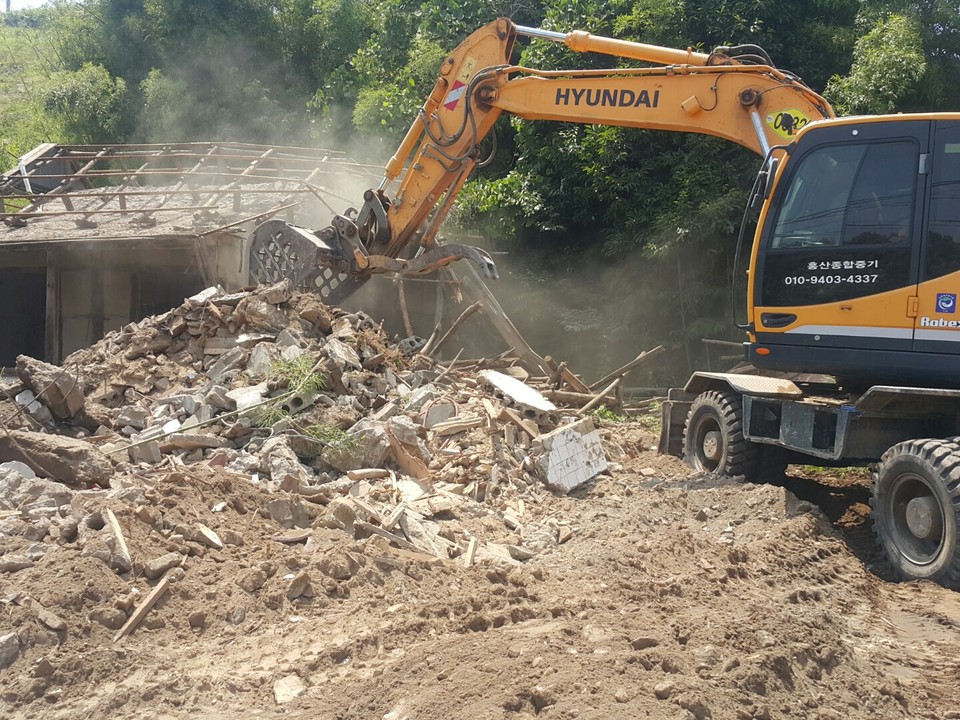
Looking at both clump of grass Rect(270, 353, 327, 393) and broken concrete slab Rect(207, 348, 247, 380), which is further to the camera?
broken concrete slab Rect(207, 348, 247, 380)

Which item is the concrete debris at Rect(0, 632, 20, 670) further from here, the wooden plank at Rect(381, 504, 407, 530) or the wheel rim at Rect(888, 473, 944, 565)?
the wheel rim at Rect(888, 473, 944, 565)

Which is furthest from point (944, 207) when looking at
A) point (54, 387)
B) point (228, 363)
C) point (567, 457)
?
point (54, 387)

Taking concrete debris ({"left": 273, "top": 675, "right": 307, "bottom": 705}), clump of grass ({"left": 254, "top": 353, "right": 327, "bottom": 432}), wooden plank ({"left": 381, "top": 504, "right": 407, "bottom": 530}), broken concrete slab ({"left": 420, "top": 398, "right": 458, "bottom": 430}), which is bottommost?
concrete debris ({"left": 273, "top": 675, "right": 307, "bottom": 705})

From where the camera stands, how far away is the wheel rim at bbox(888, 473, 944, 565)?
5.74m

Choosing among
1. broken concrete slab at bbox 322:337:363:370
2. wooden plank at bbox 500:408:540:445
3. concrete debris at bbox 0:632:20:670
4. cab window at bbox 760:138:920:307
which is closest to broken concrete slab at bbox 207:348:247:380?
broken concrete slab at bbox 322:337:363:370

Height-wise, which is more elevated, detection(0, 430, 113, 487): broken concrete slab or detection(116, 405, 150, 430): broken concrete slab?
detection(0, 430, 113, 487): broken concrete slab

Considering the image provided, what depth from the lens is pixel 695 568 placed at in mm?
5883

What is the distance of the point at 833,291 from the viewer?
21.5 ft

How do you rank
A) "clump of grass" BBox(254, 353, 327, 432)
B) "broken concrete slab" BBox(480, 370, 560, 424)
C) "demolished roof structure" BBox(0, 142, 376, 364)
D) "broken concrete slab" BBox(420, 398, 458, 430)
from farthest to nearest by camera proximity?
"demolished roof structure" BBox(0, 142, 376, 364) < "broken concrete slab" BBox(480, 370, 560, 424) < "broken concrete slab" BBox(420, 398, 458, 430) < "clump of grass" BBox(254, 353, 327, 432)

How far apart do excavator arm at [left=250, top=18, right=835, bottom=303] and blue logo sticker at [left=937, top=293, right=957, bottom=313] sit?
2366 mm

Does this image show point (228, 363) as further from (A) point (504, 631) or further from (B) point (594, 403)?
(A) point (504, 631)

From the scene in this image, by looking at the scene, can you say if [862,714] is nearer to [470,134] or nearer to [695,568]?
[695,568]

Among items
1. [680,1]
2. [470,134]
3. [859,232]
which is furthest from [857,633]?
[680,1]

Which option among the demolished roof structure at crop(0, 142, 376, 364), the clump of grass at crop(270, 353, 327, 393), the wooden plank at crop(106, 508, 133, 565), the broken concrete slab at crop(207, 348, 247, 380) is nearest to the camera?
the wooden plank at crop(106, 508, 133, 565)
